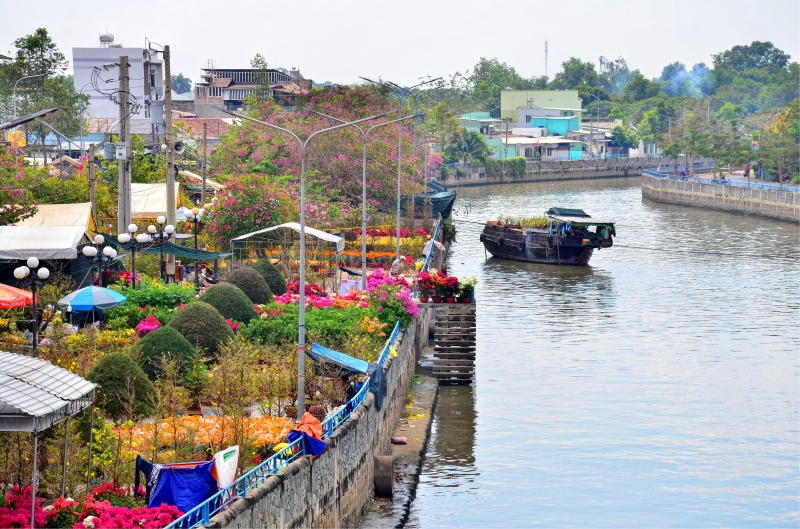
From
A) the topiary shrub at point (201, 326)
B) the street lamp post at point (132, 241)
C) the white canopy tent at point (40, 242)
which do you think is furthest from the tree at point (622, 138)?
the topiary shrub at point (201, 326)

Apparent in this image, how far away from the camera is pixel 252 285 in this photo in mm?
35250

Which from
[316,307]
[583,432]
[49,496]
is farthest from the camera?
[316,307]

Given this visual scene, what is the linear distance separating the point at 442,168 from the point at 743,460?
102m

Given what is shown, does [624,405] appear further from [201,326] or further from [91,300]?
[91,300]

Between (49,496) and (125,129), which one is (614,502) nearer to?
(49,496)

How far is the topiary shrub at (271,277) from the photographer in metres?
38.0

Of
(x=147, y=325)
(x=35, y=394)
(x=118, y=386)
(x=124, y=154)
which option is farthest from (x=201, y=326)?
(x=35, y=394)

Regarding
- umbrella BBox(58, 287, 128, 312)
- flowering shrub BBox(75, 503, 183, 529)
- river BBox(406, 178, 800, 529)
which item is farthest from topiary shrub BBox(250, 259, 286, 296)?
flowering shrub BBox(75, 503, 183, 529)

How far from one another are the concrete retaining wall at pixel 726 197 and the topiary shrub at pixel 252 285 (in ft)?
211

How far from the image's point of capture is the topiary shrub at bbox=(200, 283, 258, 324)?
1244 inches

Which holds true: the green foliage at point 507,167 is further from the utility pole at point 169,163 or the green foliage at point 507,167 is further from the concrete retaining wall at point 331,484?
the concrete retaining wall at point 331,484

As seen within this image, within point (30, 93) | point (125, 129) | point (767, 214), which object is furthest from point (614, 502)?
point (767, 214)

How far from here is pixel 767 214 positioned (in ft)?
313

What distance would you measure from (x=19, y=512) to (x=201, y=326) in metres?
12.1
